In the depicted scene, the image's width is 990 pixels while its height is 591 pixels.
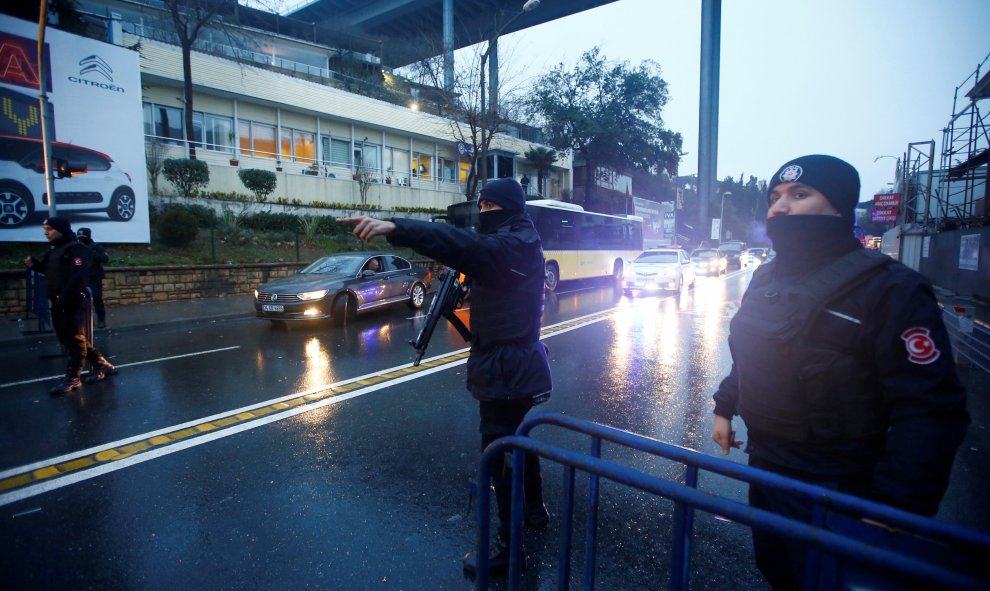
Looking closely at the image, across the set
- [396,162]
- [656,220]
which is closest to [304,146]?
[396,162]

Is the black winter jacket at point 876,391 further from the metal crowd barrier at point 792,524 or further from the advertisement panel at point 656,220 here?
the advertisement panel at point 656,220

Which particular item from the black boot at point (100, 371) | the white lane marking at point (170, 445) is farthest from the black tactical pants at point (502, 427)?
the black boot at point (100, 371)

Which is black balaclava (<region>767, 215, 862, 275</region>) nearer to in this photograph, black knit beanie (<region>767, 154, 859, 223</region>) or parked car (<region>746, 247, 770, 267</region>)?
black knit beanie (<region>767, 154, 859, 223</region>)

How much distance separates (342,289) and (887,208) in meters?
30.7

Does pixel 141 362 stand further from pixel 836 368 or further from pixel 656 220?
pixel 656 220

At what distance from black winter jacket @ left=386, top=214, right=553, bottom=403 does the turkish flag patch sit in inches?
59.2

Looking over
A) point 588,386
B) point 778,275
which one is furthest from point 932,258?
point 778,275

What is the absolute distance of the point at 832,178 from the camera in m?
1.74

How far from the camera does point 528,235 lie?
2600 millimetres

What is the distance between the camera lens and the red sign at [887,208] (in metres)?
26.4

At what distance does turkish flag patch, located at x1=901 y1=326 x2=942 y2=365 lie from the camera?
1.46m

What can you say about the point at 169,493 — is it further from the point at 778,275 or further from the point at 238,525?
the point at 778,275

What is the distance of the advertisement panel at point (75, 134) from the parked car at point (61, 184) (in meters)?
0.02

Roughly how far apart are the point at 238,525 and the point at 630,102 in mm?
45872
